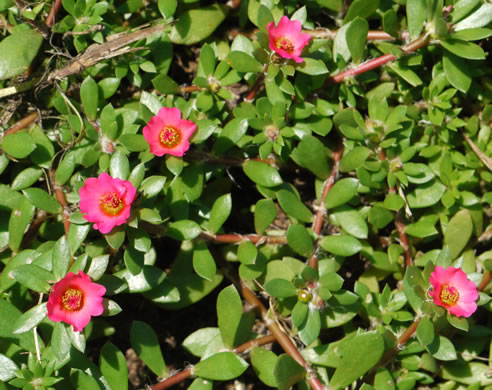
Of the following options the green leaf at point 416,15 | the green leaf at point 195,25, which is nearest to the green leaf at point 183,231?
the green leaf at point 195,25

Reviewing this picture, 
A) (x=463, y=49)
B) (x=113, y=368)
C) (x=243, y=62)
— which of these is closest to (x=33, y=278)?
(x=113, y=368)

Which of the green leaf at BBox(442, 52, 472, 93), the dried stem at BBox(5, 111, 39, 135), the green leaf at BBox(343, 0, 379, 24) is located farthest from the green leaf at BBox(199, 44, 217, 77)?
the green leaf at BBox(442, 52, 472, 93)

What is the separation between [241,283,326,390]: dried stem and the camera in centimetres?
254

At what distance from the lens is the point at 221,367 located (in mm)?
2443

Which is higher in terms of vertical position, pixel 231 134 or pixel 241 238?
pixel 231 134

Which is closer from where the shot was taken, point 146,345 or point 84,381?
point 84,381

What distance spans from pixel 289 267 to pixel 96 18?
1473mm

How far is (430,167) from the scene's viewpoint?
288cm

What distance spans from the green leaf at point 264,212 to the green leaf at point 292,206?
71mm

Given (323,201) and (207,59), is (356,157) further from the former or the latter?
Result: (207,59)

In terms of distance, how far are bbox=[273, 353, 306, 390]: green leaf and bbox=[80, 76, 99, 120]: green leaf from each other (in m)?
1.40

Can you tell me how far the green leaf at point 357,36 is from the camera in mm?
2633

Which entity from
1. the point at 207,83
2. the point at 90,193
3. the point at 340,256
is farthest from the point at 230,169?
the point at 90,193

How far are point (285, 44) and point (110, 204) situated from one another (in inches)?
42.8
